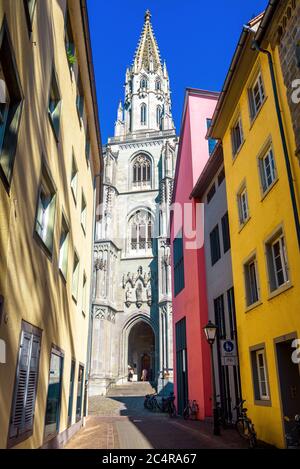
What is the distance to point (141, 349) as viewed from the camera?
46031 mm

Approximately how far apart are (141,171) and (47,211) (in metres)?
44.3

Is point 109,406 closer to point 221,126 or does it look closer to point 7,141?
point 221,126

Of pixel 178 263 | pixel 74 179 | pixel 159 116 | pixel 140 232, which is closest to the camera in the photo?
pixel 74 179

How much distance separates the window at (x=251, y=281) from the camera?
1173cm

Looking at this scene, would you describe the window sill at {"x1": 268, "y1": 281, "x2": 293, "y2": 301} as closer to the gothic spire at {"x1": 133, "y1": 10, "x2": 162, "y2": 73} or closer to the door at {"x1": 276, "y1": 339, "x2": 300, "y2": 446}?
the door at {"x1": 276, "y1": 339, "x2": 300, "y2": 446}

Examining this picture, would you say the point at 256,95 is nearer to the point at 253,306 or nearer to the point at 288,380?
the point at 253,306

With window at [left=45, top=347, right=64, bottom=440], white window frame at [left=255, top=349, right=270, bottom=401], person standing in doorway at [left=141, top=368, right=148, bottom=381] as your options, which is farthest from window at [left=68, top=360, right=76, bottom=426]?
person standing in doorway at [left=141, top=368, right=148, bottom=381]

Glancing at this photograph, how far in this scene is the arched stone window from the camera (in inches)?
1853

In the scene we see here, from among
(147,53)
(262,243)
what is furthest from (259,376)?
(147,53)

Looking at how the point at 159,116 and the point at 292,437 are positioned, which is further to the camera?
the point at 159,116

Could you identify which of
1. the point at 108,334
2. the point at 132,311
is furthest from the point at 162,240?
the point at 108,334

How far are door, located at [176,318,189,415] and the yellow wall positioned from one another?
9.28 m

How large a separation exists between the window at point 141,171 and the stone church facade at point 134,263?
0.13 meters

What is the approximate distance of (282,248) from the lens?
A: 9859 mm
